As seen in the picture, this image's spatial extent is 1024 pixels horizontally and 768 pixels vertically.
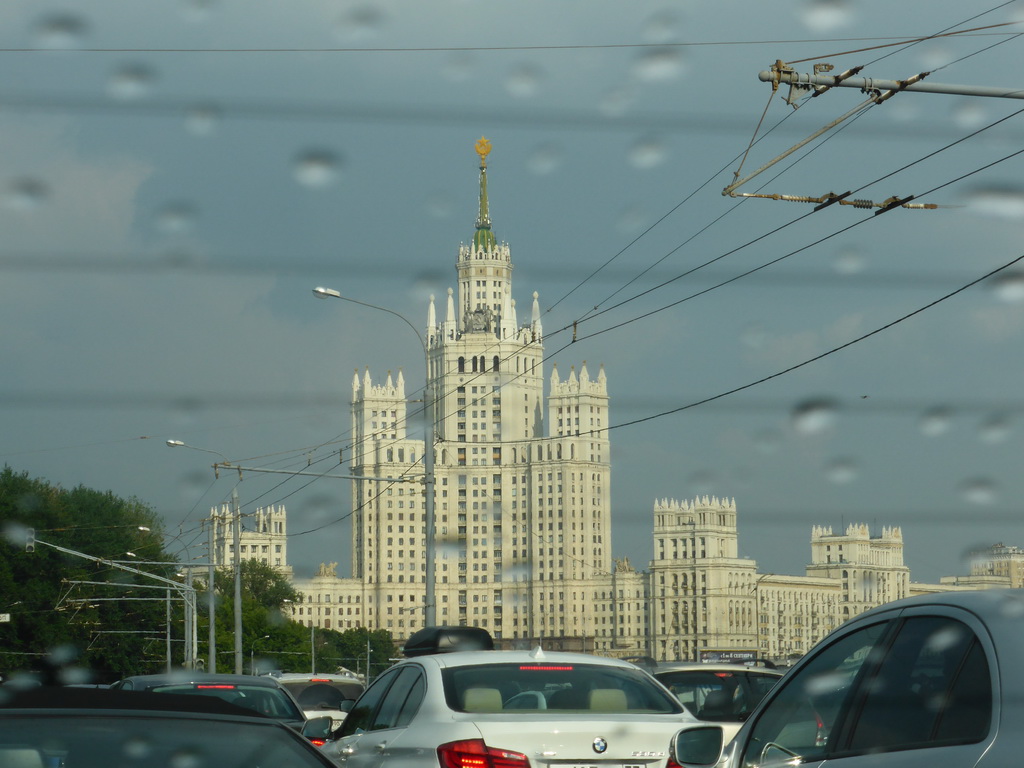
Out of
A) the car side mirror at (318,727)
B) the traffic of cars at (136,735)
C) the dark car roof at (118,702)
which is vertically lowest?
the car side mirror at (318,727)

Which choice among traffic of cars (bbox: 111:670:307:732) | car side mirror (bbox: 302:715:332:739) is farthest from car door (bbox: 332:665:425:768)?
traffic of cars (bbox: 111:670:307:732)

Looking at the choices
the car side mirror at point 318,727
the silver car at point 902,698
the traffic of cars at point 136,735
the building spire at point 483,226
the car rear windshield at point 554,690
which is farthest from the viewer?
the building spire at point 483,226

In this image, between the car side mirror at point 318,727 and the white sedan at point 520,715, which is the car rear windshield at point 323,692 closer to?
the car side mirror at point 318,727

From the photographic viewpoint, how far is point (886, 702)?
12.6 ft

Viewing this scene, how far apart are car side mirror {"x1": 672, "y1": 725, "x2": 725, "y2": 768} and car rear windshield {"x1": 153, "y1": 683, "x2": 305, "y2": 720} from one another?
23.1ft

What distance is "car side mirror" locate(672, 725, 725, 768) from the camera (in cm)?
480

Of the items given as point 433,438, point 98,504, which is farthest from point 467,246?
point 433,438

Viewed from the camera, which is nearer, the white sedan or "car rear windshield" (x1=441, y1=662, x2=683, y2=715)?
the white sedan

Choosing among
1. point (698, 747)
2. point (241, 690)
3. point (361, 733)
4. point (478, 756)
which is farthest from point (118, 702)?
point (241, 690)

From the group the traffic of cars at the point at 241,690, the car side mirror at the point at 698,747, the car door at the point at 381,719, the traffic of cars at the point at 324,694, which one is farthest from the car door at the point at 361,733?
the car side mirror at the point at 698,747

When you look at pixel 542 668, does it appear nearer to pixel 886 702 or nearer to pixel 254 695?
pixel 886 702

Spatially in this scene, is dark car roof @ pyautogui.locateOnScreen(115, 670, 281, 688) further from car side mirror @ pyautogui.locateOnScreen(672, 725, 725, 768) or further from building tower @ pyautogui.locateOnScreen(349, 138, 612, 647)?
building tower @ pyautogui.locateOnScreen(349, 138, 612, 647)

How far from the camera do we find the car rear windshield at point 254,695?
11547 mm

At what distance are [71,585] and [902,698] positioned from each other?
198 ft
